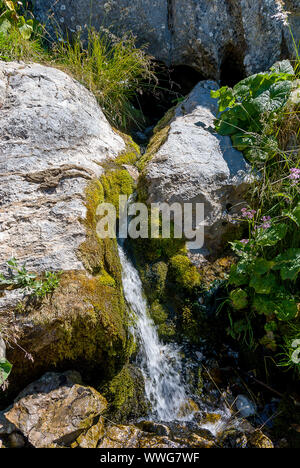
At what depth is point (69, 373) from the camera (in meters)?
2.79

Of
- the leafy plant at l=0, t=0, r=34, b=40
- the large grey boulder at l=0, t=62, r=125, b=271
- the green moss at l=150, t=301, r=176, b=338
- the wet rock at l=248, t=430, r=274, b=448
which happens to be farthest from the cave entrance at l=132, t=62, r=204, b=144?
the wet rock at l=248, t=430, r=274, b=448

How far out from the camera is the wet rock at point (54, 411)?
2.47 m

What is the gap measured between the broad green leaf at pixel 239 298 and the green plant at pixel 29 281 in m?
1.50

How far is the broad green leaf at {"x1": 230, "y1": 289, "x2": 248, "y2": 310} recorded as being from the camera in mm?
3217

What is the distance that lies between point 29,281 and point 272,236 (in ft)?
6.42

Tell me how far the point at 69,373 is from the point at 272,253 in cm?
196

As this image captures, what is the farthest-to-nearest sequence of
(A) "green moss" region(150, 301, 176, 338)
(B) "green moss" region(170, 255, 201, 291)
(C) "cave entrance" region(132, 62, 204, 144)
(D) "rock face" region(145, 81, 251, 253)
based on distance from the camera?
1. (C) "cave entrance" region(132, 62, 204, 144)
2. (D) "rock face" region(145, 81, 251, 253)
3. (B) "green moss" region(170, 255, 201, 291)
4. (A) "green moss" region(150, 301, 176, 338)

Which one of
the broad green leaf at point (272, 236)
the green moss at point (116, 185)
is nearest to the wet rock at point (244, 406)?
the broad green leaf at point (272, 236)

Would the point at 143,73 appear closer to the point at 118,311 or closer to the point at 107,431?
the point at 118,311

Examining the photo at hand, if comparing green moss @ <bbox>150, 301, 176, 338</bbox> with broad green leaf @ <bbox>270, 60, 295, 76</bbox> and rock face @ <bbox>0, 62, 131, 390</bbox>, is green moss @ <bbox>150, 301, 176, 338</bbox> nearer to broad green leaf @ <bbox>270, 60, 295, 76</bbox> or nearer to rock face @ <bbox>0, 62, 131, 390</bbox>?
rock face @ <bbox>0, 62, 131, 390</bbox>

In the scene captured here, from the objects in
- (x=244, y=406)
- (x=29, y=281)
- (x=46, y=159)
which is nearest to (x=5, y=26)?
(x=46, y=159)

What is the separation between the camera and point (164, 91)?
19.0 ft

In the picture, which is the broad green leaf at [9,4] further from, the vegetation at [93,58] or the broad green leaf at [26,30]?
the broad green leaf at [26,30]

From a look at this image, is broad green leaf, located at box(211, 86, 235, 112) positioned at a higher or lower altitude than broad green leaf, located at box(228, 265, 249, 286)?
higher
